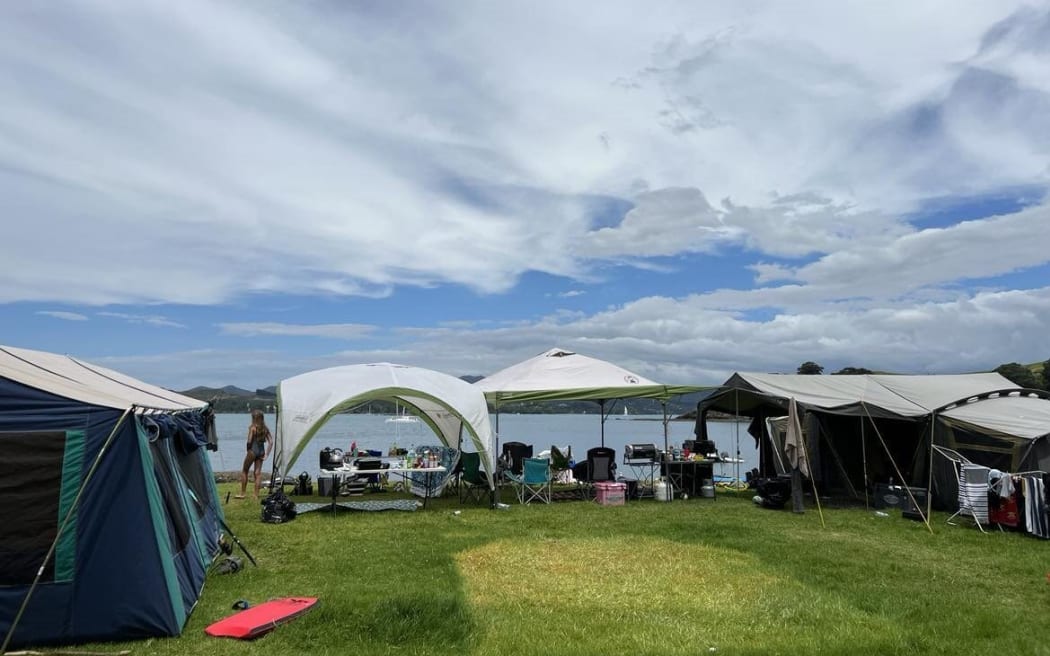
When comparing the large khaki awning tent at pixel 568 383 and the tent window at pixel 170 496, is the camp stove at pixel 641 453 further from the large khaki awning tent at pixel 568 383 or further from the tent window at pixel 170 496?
the tent window at pixel 170 496

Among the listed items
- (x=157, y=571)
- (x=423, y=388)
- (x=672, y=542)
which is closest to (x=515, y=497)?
(x=423, y=388)

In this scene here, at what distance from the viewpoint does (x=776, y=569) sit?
7.12 meters

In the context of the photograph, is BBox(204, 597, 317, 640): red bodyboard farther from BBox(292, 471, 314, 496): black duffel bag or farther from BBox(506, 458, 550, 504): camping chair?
BBox(292, 471, 314, 496): black duffel bag

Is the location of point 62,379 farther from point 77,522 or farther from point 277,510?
point 277,510

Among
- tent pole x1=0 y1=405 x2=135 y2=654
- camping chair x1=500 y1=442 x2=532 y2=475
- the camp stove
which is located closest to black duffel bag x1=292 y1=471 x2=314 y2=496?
camping chair x1=500 y1=442 x2=532 y2=475

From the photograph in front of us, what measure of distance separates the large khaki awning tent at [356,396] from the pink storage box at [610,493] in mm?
2059

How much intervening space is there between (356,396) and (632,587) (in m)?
5.96

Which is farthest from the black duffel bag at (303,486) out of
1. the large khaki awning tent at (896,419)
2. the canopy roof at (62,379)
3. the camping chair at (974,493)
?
the camping chair at (974,493)

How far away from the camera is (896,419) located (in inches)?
465

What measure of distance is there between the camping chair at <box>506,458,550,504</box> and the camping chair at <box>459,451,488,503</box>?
21.9 inches

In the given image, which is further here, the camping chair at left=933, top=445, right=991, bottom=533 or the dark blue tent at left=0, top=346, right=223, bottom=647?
the camping chair at left=933, top=445, right=991, bottom=533

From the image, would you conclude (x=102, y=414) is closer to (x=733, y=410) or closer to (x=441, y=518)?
(x=441, y=518)

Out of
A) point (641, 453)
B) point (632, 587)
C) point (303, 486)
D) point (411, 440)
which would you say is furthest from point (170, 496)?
point (411, 440)

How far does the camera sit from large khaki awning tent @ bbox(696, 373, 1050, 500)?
33.7 feet
